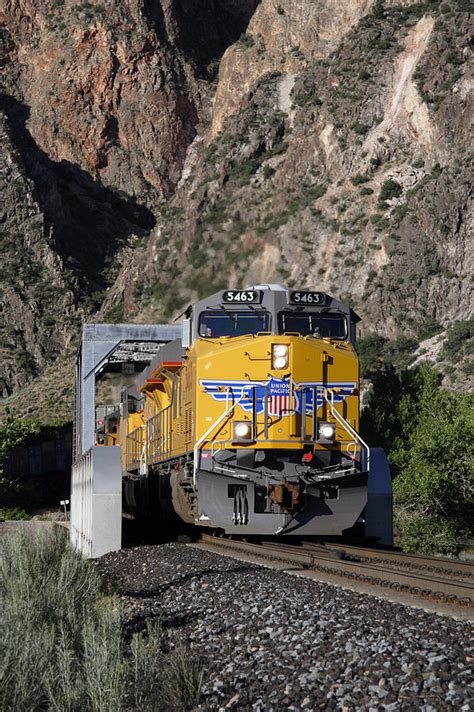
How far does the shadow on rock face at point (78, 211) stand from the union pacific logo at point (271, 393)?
278ft

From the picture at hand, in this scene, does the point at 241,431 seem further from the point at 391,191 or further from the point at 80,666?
the point at 391,191

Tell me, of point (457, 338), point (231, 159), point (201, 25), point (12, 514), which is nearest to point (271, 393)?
point (12, 514)

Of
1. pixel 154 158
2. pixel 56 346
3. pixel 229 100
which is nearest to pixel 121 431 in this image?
pixel 56 346

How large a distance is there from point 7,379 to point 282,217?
2969 cm

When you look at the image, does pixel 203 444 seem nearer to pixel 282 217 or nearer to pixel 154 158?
pixel 282 217

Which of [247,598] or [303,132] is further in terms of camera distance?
[303,132]

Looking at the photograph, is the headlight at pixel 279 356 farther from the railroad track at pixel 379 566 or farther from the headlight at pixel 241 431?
the railroad track at pixel 379 566

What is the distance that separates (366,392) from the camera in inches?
2117

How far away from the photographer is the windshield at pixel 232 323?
58.1ft

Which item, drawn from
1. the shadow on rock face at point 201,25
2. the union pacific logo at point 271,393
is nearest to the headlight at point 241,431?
the union pacific logo at point 271,393

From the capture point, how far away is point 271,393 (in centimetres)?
1692

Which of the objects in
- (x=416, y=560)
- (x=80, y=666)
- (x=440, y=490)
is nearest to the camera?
(x=80, y=666)

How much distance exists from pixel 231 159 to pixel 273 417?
77903 mm

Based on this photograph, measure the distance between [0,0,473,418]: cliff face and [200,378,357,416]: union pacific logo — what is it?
3904 cm
